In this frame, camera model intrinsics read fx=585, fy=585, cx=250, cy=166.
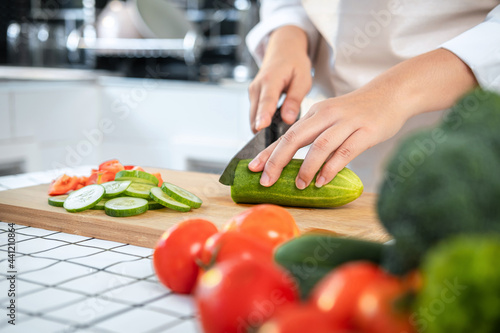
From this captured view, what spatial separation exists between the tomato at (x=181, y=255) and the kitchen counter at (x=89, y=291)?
0.08ft

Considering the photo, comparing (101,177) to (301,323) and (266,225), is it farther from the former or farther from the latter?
(301,323)

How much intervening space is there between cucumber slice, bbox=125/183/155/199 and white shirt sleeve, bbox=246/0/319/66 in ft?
2.44

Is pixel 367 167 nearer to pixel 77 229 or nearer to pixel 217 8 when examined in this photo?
pixel 77 229

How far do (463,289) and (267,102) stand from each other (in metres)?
1.16

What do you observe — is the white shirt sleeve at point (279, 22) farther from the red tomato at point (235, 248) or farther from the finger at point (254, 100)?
the red tomato at point (235, 248)

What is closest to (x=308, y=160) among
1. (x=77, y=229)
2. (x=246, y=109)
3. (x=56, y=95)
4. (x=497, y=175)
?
(x=77, y=229)

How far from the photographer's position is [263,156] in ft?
4.28

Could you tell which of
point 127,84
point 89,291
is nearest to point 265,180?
point 89,291

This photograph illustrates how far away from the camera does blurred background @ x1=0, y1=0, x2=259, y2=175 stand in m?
3.00

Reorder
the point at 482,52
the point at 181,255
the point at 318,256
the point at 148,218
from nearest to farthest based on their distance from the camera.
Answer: the point at 318,256 < the point at 181,255 < the point at 148,218 < the point at 482,52

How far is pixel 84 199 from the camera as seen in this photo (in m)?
1.21

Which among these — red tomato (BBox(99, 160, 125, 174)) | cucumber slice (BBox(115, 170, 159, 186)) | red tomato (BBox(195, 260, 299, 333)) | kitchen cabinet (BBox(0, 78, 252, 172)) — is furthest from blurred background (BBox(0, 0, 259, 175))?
red tomato (BBox(195, 260, 299, 333))

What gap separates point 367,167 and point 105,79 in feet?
6.91

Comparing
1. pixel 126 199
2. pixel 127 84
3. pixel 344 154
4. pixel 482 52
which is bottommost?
pixel 127 84
